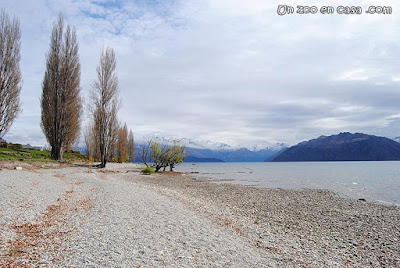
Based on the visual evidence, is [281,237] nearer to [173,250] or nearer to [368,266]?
[368,266]

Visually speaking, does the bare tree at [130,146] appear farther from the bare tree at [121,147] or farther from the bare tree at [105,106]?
the bare tree at [105,106]

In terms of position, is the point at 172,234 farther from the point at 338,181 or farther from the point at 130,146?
the point at 130,146

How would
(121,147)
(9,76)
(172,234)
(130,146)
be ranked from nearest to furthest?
1. (172,234)
2. (9,76)
3. (121,147)
4. (130,146)

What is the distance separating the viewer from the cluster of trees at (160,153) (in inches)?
1748

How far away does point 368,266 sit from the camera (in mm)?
8000

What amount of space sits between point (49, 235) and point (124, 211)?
153 inches

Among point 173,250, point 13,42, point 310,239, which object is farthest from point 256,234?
point 13,42

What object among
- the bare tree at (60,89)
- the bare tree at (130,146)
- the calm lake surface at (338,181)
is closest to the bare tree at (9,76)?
the bare tree at (60,89)

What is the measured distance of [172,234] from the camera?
9102mm

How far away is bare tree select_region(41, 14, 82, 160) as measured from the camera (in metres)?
41.1

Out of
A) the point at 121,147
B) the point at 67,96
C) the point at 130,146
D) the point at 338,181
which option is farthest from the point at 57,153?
the point at 130,146

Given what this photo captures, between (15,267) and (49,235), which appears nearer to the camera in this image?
(15,267)

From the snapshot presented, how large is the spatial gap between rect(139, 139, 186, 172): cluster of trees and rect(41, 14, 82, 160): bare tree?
12.3 m

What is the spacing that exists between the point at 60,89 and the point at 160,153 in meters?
18.2
